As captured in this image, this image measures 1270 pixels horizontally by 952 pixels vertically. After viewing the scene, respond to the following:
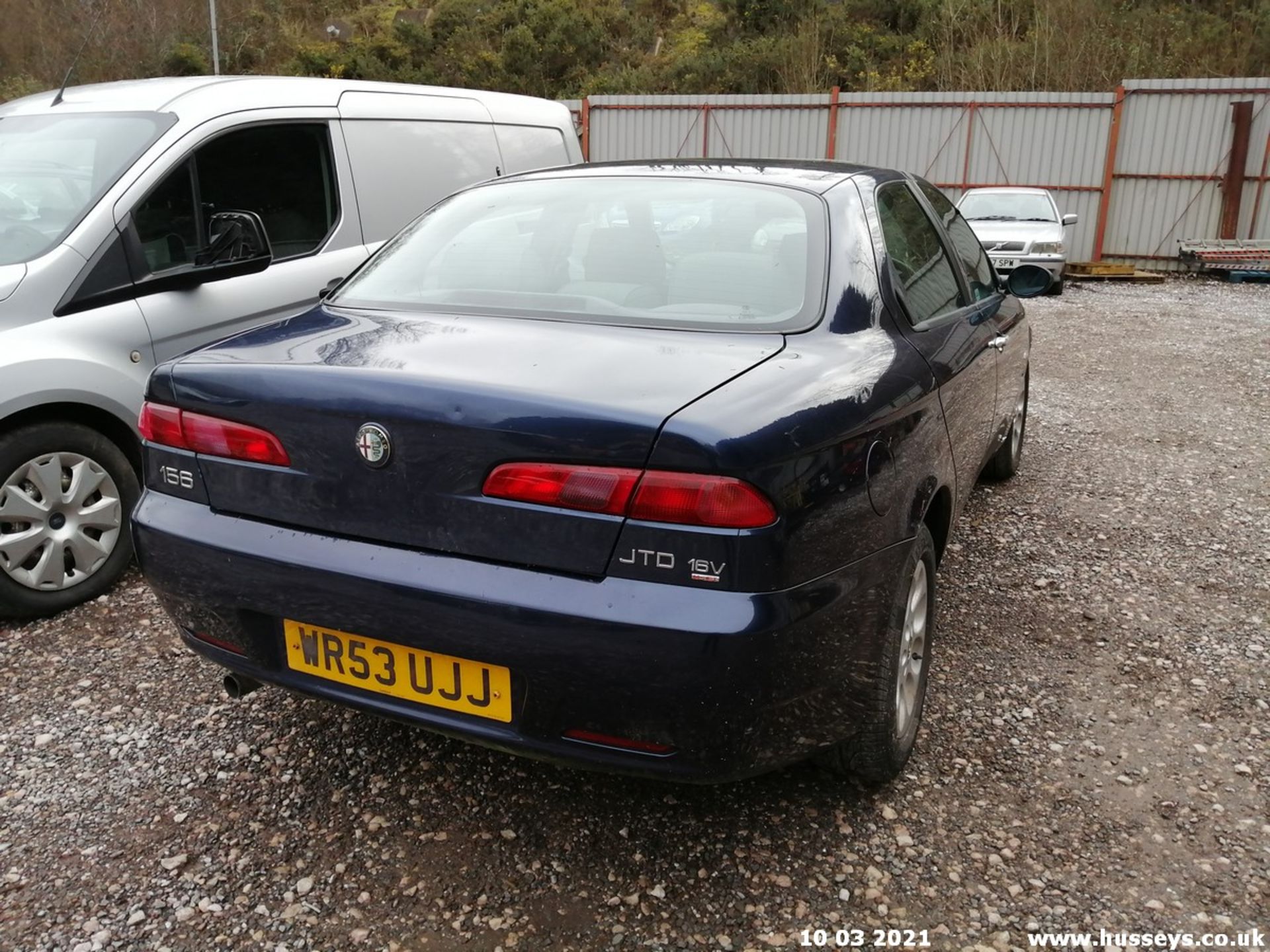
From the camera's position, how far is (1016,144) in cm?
1830

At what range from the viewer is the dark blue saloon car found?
193 centimetres

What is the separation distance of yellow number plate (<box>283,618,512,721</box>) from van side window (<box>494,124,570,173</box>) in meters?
4.10

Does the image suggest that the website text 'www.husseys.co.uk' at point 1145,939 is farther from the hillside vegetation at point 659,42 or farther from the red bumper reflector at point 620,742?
the hillside vegetation at point 659,42


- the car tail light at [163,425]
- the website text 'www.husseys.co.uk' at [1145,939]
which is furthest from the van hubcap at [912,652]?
the car tail light at [163,425]

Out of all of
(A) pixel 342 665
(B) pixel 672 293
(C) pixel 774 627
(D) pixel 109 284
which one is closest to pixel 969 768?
(C) pixel 774 627

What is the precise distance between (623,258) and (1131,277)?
52.9ft

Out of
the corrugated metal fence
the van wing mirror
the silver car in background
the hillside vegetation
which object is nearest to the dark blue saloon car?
the van wing mirror

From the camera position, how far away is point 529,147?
241 inches

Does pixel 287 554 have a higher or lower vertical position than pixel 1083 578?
higher

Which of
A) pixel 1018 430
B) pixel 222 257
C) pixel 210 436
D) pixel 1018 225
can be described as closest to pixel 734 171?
pixel 210 436

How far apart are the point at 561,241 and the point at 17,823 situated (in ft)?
6.66

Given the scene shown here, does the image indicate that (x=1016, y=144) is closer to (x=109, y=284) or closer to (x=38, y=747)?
(x=109, y=284)

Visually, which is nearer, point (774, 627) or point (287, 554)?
point (774, 627)

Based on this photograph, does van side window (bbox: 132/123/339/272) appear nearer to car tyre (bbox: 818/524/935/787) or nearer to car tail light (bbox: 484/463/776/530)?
car tail light (bbox: 484/463/776/530)
